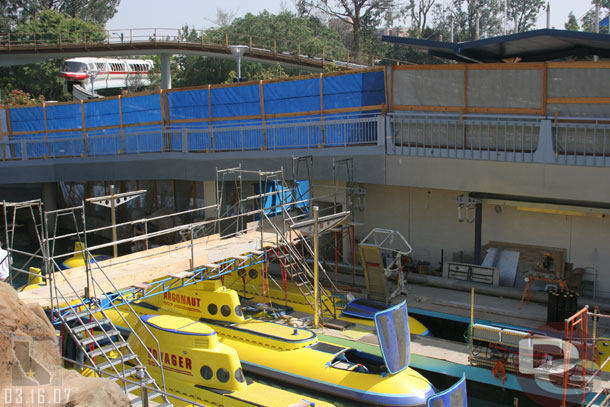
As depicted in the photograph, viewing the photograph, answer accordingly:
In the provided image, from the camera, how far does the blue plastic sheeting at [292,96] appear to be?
2248 centimetres

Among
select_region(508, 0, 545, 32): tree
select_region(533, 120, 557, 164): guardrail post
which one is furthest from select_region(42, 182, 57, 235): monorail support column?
select_region(508, 0, 545, 32): tree

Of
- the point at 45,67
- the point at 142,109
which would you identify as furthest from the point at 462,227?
the point at 45,67

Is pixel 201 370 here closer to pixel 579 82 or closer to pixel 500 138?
pixel 500 138

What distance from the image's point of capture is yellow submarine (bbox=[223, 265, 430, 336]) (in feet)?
55.6

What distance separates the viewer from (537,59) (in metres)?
22.1

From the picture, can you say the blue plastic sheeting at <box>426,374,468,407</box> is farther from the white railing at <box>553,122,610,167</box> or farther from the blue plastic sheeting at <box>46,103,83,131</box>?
the blue plastic sheeting at <box>46,103,83,131</box>

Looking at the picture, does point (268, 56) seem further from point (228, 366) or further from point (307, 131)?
point (228, 366)

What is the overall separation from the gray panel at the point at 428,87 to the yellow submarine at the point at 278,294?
7.03 meters

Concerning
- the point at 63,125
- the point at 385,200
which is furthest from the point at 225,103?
the point at 63,125

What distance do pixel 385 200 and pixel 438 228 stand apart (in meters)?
2.15

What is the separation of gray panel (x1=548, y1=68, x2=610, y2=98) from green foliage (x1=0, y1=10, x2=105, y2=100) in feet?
147

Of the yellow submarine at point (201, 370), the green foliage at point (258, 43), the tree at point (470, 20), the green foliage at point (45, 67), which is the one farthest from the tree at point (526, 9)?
the yellow submarine at point (201, 370)

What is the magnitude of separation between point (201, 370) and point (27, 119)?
23.0 meters

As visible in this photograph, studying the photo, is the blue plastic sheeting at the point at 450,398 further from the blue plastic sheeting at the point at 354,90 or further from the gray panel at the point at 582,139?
the blue plastic sheeting at the point at 354,90
